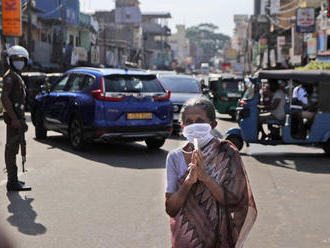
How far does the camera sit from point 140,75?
12.3 meters

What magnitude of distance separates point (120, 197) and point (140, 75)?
4.91 meters

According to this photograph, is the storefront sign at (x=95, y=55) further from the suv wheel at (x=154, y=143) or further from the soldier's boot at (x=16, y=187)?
the soldier's boot at (x=16, y=187)

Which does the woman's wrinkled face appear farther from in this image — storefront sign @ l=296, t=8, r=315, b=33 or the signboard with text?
storefront sign @ l=296, t=8, r=315, b=33

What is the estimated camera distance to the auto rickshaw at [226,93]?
24000 millimetres

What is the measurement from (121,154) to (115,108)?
3.15 ft

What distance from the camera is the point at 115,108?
11.7 meters

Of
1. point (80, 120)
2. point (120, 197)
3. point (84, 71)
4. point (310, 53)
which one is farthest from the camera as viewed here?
point (310, 53)

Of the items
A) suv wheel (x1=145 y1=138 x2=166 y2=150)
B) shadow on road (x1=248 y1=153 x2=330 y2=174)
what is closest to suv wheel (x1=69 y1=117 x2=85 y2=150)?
suv wheel (x1=145 y1=138 x2=166 y2=150)

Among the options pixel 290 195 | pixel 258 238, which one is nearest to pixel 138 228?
pixel 258 238

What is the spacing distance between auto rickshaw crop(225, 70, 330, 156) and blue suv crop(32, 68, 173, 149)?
155cm

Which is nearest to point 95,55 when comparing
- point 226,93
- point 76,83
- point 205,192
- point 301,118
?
point 226,93

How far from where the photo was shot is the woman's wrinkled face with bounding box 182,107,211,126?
3.12 metres

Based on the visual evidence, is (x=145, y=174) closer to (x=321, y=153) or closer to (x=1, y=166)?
(x=1, y=166)

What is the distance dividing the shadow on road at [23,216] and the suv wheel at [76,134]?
167 inches
